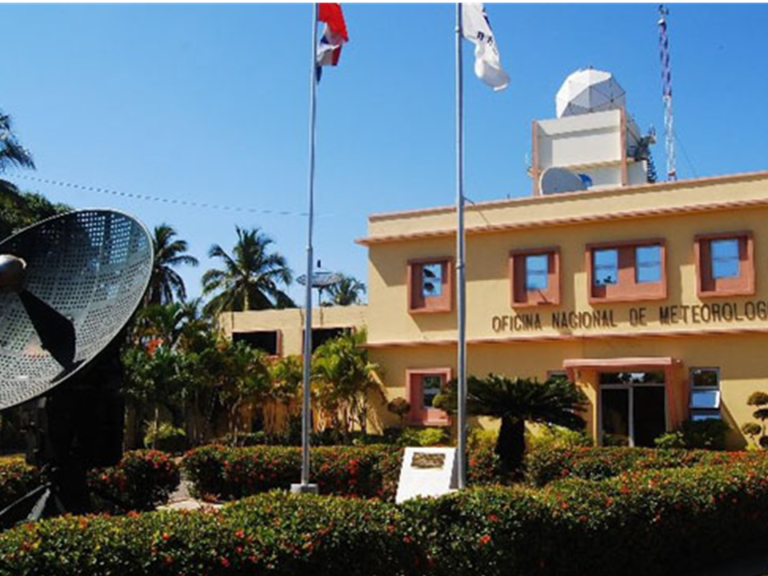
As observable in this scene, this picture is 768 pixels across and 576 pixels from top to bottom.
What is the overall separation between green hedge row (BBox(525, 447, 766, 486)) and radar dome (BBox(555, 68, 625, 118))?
25.2m

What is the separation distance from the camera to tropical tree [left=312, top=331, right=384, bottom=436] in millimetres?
26375

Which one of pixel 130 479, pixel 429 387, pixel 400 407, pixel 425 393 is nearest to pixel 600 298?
pixel 429 387

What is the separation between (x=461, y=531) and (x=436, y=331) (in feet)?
60.3

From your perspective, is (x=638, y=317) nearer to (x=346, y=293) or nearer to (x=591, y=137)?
(x=591, y=137)

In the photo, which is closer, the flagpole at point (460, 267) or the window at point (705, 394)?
the flagpole at point (460, 267)

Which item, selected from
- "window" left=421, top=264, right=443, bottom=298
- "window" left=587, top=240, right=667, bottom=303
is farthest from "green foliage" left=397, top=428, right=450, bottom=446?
"window" left=587, top=240, right=667, bottom=303

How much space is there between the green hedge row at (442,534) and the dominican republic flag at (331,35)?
10132mm

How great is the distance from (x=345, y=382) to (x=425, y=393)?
240cm

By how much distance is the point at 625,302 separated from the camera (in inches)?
923

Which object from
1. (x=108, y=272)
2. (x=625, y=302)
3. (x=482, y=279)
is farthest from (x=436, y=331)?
(x=108, y=272)

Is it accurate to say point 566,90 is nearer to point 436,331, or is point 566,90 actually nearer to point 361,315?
point 361,315

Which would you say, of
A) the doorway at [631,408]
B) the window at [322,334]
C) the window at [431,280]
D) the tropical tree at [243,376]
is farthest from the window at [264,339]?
the doorway at [631,408]

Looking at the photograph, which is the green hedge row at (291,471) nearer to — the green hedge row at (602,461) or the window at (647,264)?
the green hedge row at (602,461)

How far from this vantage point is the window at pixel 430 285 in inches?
1020
